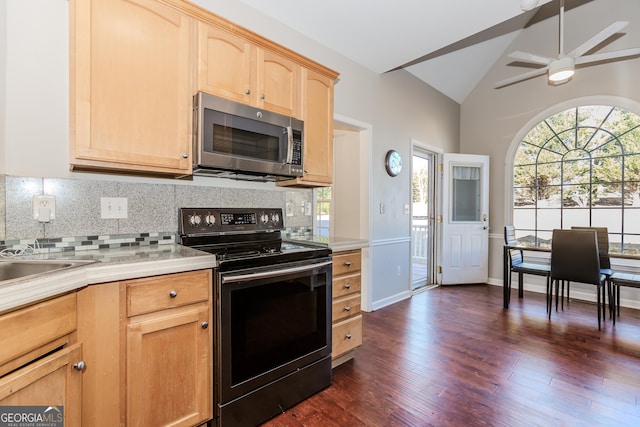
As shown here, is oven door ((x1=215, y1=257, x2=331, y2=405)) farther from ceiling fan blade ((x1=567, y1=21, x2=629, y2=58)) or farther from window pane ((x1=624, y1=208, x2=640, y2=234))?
window pane ((x1=624, y1=208, x2=640, y2=234))

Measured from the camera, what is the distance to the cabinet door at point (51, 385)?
0.93m

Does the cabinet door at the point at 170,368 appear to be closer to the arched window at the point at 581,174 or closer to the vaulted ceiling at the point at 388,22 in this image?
the vaulted ceiling at the point at 388,22

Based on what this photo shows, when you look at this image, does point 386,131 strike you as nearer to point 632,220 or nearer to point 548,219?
point 548,219

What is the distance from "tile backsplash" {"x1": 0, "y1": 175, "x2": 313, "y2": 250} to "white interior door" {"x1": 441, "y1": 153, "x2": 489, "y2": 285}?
3499mm

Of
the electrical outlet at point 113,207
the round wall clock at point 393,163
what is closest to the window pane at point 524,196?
the round wall clock at point 393,163

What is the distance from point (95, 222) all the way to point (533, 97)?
17.8 ft

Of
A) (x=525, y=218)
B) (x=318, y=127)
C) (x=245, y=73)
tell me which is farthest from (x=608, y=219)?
(x=245, y=73)

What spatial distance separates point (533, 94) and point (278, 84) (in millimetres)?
4209

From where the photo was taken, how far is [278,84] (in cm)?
207

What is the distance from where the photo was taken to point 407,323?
3082 mm

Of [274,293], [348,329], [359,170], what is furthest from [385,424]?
[359,170]

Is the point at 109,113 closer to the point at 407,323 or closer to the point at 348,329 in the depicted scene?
the point at 348,329

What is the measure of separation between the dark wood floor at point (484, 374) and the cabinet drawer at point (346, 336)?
16 centimetres

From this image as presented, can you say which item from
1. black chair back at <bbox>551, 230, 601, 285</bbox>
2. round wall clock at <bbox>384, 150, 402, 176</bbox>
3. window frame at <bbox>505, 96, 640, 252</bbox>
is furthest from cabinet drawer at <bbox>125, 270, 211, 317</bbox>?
window frame at <bbox>505, 96, 640, 252</bbox>
